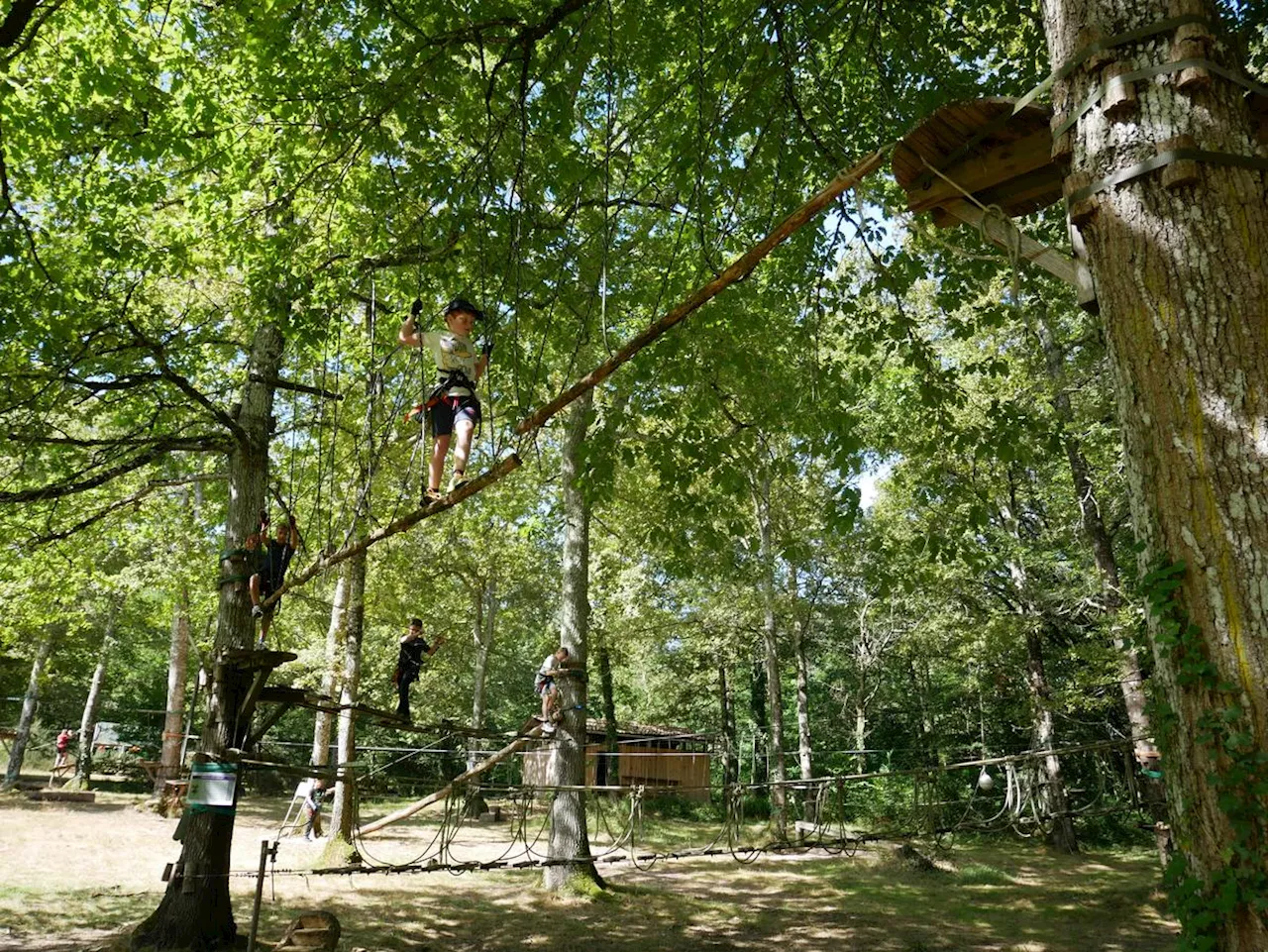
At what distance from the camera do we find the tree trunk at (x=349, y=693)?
1090 centimetres

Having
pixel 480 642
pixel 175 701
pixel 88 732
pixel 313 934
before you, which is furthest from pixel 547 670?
pixel 88 732

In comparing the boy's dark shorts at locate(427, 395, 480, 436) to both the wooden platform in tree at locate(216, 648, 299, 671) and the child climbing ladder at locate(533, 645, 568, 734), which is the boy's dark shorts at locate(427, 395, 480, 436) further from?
the child climbing ladder at locate(533, 645, 568, 734)

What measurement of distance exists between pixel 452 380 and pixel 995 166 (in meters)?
2.73

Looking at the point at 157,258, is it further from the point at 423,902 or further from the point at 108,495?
the point at 423,902

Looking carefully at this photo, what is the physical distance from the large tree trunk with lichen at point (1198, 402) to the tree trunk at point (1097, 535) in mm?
9017

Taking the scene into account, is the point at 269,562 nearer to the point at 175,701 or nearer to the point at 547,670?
the point at 547,670

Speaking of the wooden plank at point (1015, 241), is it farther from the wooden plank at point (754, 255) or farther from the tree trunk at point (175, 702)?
the tree trunk at point (175, 702)

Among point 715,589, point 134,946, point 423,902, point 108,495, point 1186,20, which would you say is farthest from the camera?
point 715,589

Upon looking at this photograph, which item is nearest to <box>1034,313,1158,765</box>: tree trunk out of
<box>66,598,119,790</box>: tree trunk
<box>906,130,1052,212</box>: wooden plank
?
<box>906,130,1052,212</box>: wooden plank

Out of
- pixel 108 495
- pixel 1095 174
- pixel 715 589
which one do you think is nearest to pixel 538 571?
pixel 715 589

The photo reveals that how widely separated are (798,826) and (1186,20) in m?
16.1

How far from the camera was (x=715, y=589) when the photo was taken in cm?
1842

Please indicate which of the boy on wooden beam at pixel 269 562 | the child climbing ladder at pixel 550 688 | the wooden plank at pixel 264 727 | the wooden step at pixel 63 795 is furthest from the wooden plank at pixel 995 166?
the wooden step at pixel 63 795

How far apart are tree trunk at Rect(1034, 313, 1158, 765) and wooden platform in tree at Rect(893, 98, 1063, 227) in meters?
8.16
